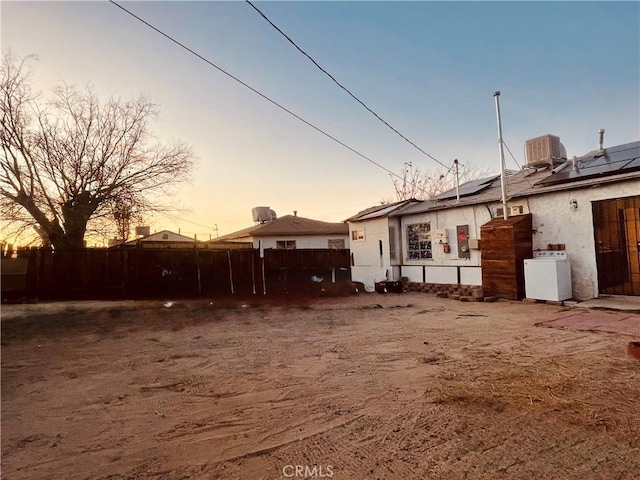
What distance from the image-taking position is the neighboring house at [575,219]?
852cm

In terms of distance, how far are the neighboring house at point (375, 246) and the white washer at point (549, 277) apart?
551cm

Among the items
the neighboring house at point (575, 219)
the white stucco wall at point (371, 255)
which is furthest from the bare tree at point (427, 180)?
the neighboring house at point (575, 219)

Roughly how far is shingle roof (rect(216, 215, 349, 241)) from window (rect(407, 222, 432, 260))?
9.82 meters

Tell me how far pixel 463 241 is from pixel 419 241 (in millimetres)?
1952

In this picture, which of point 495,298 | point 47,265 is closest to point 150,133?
point 47,265

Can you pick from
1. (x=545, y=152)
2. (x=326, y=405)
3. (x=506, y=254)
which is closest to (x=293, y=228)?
(x=545, y=152)

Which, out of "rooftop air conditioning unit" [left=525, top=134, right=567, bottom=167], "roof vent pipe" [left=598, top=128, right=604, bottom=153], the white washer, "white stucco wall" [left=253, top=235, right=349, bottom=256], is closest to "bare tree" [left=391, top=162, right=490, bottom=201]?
"white stucco wall" [left=253, top=235, right=349, bottom=256]

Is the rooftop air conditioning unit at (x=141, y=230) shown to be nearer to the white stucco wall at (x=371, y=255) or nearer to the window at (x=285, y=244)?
the window at (x=285, y=244)

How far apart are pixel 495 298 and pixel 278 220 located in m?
17.6

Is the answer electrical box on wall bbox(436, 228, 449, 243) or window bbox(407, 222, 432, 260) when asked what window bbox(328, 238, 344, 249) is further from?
electrical box on wall bbox(436, 228, 449, 243)

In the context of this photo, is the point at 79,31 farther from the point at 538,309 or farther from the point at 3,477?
the point at 538,309

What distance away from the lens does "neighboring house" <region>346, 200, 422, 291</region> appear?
14047 millimetres

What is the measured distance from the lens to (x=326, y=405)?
3107 mm

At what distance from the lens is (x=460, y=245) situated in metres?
11.8
